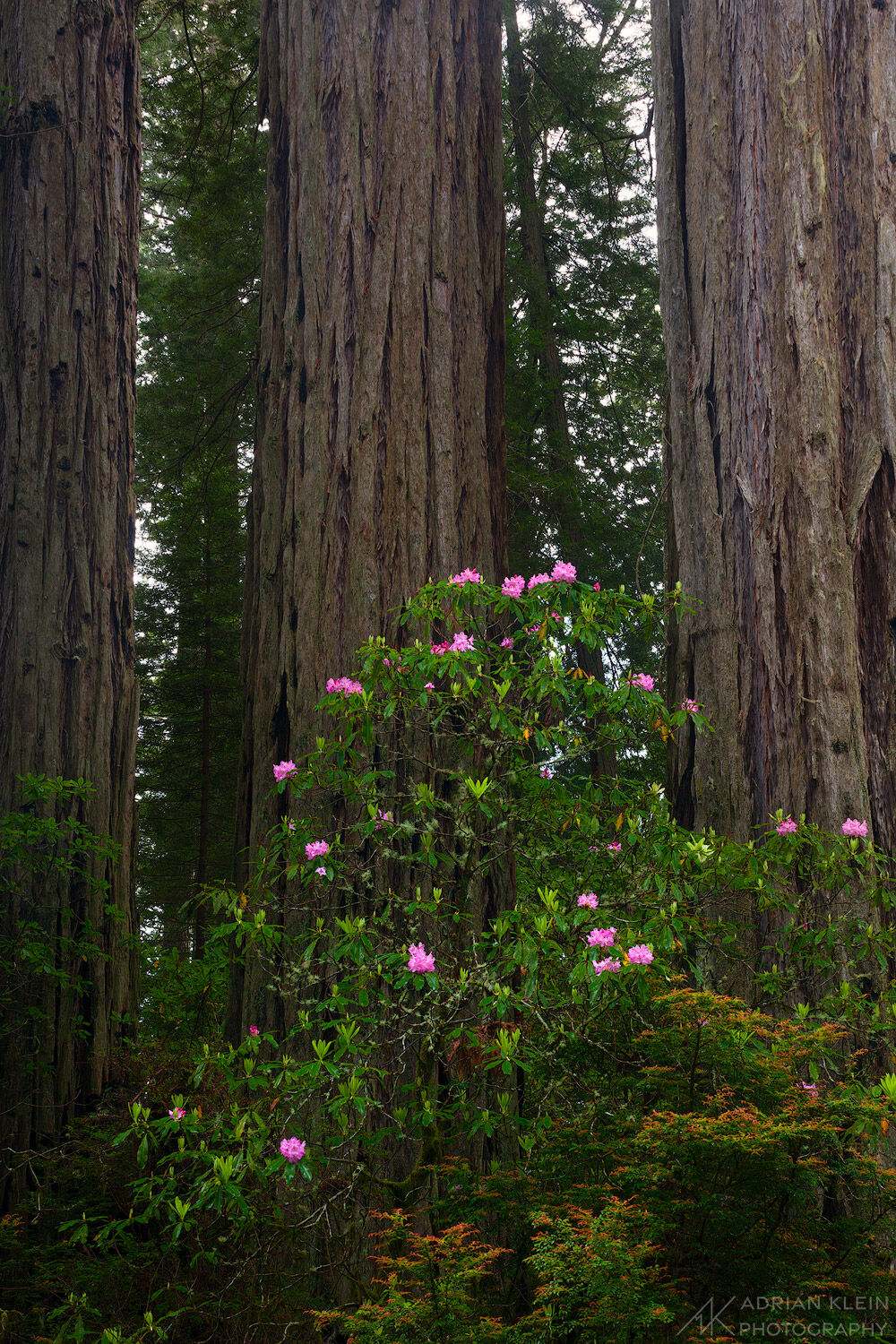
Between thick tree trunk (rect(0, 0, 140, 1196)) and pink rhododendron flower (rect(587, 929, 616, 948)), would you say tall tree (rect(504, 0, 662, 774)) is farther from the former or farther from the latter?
pink rhododendron flower (rect(587, 929, 616, 948))

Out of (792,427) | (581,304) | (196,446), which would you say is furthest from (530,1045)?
(581,304)

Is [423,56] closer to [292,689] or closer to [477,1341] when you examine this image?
[292,689]

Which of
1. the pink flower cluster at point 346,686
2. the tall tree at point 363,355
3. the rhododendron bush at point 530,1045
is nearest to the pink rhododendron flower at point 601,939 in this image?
the rhododendron bush at point 530,1045

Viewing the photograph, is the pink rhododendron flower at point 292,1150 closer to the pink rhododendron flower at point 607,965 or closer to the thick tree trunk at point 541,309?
the pink rhododendron flower at point 607,965

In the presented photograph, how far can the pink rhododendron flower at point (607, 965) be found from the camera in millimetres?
2320

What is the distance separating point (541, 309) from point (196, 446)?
14.7ft

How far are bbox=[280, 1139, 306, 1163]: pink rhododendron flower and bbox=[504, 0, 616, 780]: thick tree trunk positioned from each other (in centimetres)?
921

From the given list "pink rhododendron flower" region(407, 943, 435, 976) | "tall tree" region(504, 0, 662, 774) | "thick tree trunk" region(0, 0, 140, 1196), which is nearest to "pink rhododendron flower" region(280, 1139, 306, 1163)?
"pink rhododendron flower" region(407, 943, 435, 976)

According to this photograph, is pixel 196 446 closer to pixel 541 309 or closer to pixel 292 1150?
pixel 541 309

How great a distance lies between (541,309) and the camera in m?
12.0

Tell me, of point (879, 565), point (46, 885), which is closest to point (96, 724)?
point (46, 885)

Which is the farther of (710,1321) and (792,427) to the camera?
(792,427)

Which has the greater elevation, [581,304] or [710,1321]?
[581,304]

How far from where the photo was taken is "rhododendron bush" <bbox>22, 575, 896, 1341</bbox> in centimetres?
208
